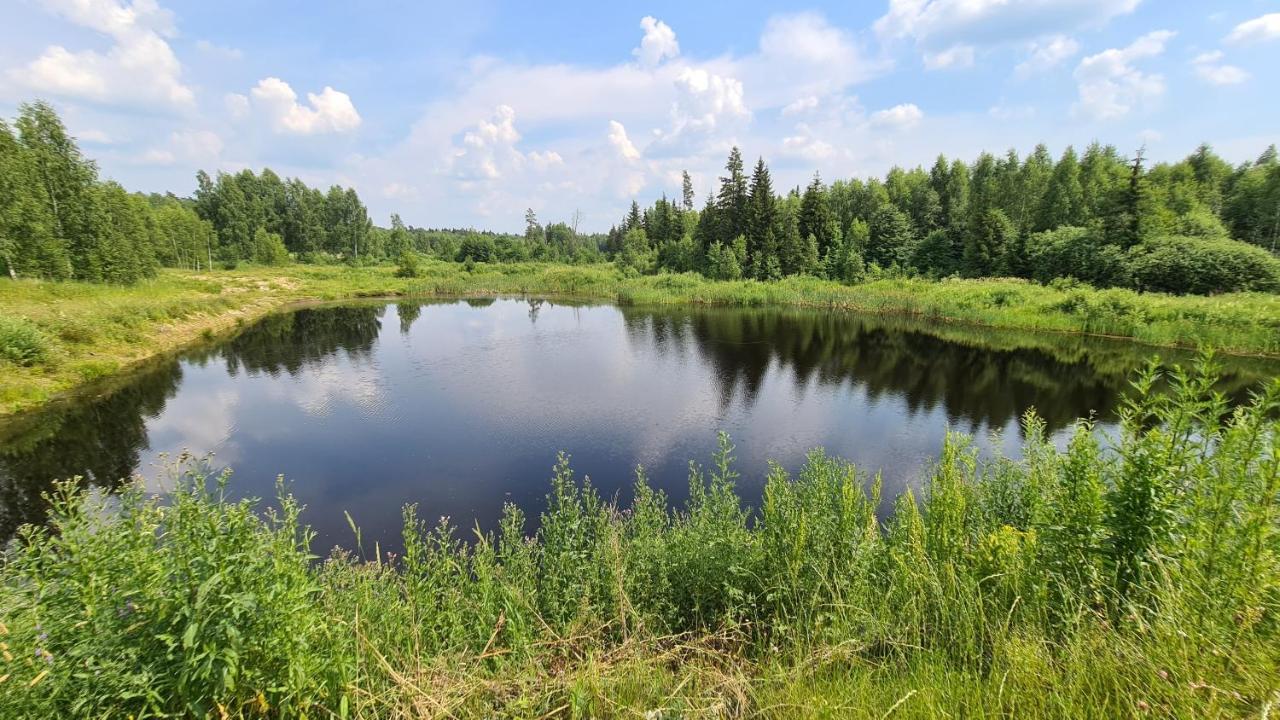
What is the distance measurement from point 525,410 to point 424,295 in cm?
4924

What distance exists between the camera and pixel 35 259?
29.9 m

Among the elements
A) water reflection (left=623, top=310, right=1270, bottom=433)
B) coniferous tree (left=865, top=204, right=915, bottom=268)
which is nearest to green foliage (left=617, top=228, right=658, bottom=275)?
coniferous tree (left=865, top=204, right=915, bottom=268)

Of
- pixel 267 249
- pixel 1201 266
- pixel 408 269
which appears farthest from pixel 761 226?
pixel 267 249

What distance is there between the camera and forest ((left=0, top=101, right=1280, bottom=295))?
3212 cm

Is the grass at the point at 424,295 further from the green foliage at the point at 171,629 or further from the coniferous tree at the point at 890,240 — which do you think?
the coniferous tree at the point at 890,240

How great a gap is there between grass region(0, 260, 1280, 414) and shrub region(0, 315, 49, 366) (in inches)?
1.4

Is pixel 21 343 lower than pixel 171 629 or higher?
lower

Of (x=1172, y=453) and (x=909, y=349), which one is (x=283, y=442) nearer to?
(x=1172, y=453)

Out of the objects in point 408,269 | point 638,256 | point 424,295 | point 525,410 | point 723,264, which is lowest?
point 525,410

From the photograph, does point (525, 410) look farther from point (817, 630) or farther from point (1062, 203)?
point (1062, 203)

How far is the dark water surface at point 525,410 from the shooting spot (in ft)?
40.3

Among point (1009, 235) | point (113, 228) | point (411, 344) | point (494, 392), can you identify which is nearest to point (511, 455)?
point (494, 392)

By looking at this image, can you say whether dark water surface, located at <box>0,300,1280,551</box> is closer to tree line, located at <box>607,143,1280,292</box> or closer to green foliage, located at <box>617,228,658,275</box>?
tree line, located at <box>607,143,1280,292</box>

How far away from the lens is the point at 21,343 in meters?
17.8
